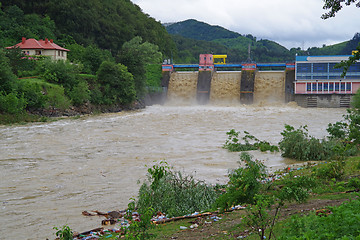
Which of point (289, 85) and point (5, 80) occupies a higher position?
point (289, 85)

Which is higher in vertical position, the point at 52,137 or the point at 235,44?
the point at 235,44

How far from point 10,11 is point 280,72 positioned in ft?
129

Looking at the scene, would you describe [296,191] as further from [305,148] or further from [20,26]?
[20,26]

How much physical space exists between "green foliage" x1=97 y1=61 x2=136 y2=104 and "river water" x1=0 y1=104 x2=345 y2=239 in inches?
524

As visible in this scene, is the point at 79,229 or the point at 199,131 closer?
the point at 79,229

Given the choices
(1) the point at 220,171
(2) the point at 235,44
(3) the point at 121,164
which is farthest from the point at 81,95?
(2) the point at 235,44

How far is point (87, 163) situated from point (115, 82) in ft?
90.2

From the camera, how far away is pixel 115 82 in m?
41.7

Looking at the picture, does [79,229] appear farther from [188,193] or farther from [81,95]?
[81,95]

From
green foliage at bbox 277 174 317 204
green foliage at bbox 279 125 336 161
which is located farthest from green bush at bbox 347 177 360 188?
green foliage at bbox 279 125 336 161

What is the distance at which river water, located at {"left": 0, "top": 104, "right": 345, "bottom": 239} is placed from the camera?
8.88m

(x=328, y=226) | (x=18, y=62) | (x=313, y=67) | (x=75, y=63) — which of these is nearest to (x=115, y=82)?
(x=75, y=63)

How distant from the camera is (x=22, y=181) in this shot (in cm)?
1191

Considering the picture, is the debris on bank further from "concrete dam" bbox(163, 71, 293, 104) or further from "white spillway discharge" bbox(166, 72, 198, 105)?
"white spillway discharge" bbox(166, 72, 198, 105)
